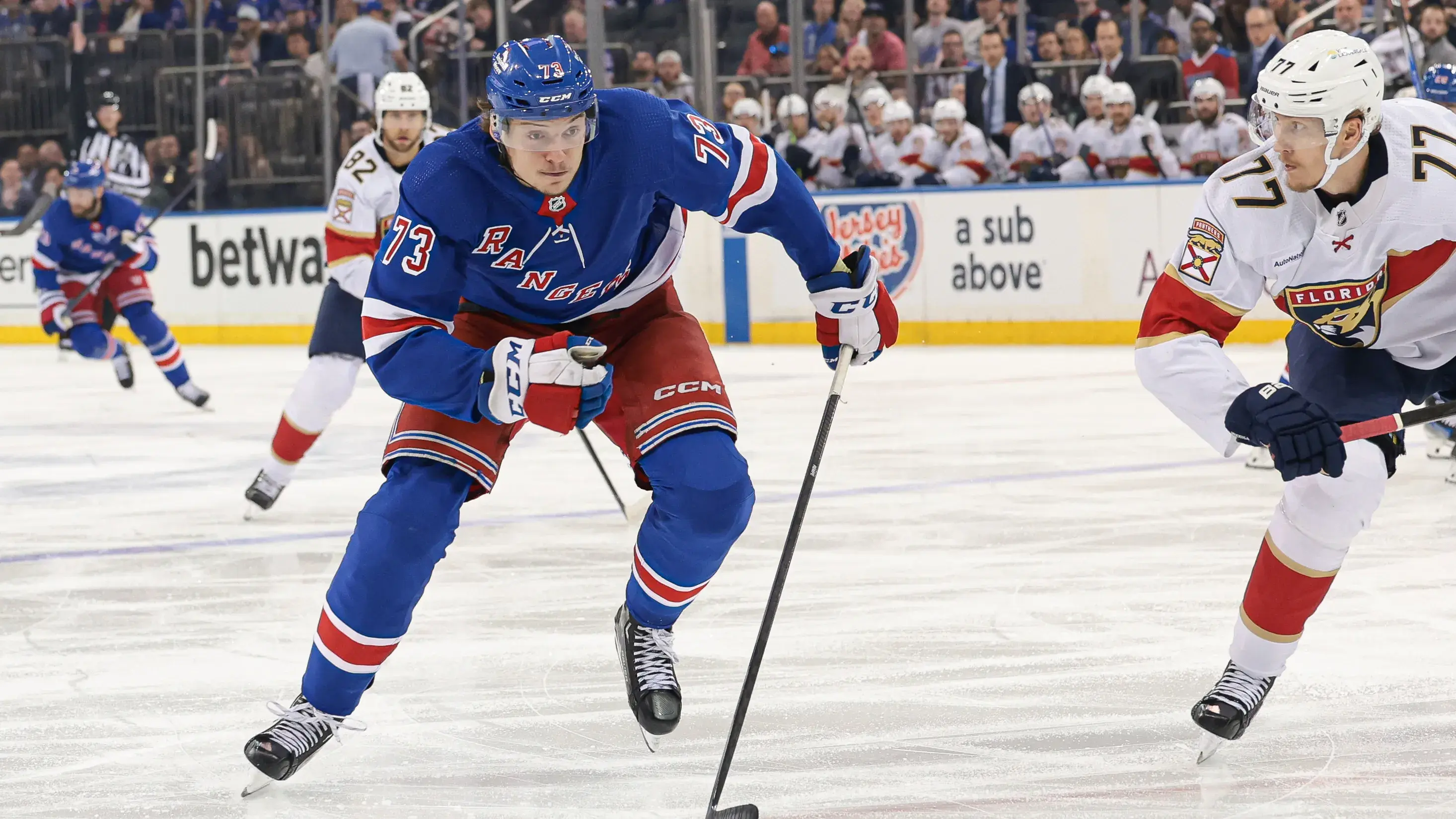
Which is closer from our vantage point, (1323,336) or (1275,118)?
(1275,118)

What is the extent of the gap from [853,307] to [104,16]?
12455 mm

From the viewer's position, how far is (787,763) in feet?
9.70

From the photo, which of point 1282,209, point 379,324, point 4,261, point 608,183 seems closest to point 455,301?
point 379,324

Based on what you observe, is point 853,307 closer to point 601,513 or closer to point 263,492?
point 601,513

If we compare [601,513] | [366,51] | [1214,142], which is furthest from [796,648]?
[366,51]

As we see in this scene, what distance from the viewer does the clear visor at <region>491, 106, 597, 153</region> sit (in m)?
2.84

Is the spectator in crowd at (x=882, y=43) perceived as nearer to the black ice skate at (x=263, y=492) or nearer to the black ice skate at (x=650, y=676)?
the black ice skate at (x=263, y=492)

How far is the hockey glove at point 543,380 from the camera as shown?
2.76 m

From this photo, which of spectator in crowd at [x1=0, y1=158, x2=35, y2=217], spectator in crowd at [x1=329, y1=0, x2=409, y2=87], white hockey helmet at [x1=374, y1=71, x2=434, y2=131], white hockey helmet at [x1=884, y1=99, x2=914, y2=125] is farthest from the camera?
spectator in crowd at [x1=0, y1=158, x2=35, y2=217]

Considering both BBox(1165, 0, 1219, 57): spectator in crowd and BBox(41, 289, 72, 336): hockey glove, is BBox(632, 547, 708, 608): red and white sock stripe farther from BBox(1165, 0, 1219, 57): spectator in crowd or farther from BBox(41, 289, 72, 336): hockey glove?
BBox(1165, 0, 1219, 57): spectator in crowd

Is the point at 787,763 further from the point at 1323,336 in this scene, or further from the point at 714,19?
the point at 714,19

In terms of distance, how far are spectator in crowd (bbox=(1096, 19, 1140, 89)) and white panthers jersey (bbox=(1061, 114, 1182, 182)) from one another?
0.28m

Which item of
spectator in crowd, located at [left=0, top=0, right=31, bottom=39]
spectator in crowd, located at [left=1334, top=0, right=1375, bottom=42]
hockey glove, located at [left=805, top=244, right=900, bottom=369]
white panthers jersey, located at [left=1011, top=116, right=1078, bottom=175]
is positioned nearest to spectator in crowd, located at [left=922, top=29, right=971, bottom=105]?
white panthers jersey, located at [left=1011, top=116, right=1078, bottom=175]

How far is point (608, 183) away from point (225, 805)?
115 centimetres
